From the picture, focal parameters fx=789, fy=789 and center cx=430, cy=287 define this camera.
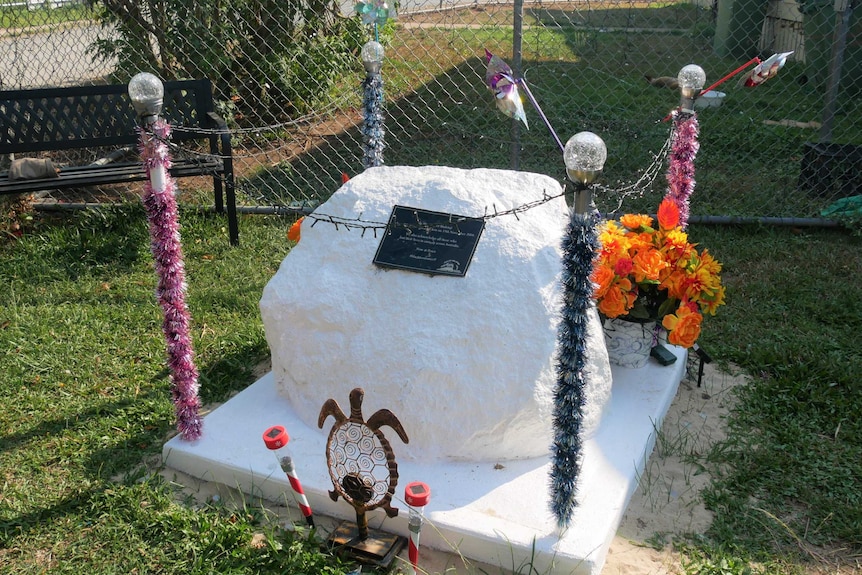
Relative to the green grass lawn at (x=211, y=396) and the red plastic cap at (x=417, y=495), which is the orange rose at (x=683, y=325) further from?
the red plastic cap at (x=417, y=495)

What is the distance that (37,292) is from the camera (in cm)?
484

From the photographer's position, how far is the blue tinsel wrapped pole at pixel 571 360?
7.38 ft

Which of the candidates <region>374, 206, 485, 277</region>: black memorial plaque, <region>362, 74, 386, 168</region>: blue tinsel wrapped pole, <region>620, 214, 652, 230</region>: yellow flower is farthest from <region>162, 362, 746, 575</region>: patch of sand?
<region>362, 74, 386, 168</region>: blue tinsel wrapped pole

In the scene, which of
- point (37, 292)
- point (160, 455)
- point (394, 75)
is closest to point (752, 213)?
point (394, 75)

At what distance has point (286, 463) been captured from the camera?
8.57 feet

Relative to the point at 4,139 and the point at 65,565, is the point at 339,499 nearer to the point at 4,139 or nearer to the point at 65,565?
the point at 65,565

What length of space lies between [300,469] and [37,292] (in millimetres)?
2759

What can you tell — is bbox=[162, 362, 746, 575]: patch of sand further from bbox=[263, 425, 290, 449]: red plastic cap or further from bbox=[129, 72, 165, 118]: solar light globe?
bbox=[129, 72, 165, 118]: solar light globe

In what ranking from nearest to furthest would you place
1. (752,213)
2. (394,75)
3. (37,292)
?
(37,292)
(752,213)
(394,75)

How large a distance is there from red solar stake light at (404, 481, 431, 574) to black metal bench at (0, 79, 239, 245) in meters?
3.20

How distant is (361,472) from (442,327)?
63 cm

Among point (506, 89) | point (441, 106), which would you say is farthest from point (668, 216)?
point (441, 106)

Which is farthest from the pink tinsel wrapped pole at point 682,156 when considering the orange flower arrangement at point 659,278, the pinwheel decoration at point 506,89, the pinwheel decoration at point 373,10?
the pinwheel decoration at point 373,10

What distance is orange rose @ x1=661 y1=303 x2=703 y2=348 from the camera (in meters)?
3.29
